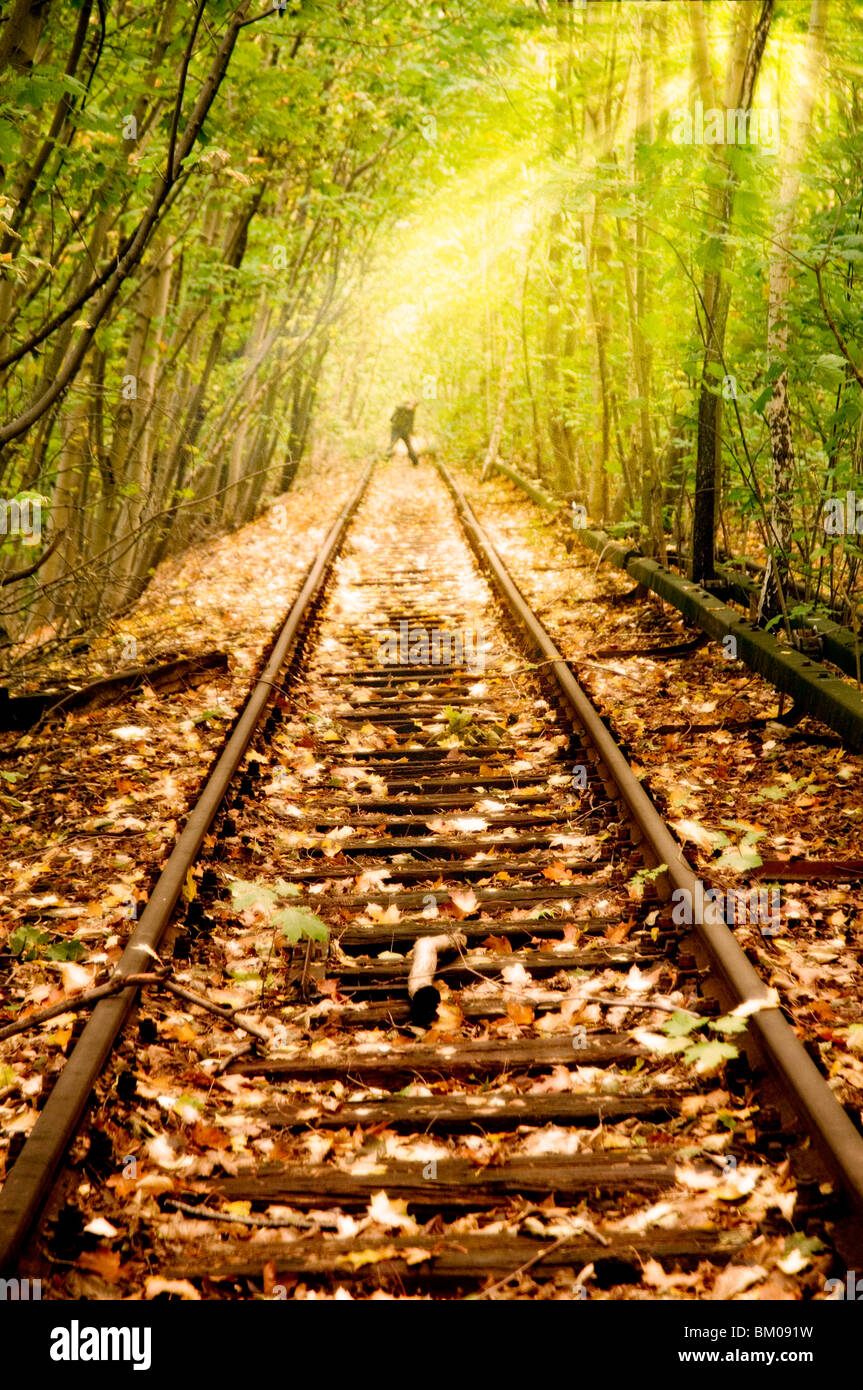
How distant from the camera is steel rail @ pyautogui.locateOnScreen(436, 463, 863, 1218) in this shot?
91.8 inches

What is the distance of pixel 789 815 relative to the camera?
4719 millimetres

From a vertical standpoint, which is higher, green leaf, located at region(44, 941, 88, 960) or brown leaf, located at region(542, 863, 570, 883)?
brown leaf, located at region(542, 863, 570, 883)

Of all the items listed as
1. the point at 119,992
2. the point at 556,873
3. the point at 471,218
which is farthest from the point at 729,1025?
the point at 471,218

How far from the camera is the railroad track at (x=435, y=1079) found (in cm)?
229

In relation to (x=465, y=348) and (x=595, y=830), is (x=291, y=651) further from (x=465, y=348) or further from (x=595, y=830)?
(x=465, y=348)

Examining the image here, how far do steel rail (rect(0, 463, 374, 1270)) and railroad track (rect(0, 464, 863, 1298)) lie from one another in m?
0.01

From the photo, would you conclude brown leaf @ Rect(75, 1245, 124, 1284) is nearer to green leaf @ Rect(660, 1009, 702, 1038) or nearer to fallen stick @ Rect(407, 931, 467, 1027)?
fallen stick @ Rect(407, 931, 467, 1027)

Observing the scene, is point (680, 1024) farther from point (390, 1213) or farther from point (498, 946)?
→ point (390, 1213)

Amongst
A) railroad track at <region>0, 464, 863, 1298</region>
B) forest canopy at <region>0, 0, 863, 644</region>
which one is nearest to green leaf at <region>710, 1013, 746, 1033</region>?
railroad track at <region>0, 464, 863, 1298</region>

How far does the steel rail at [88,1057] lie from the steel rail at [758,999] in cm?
199

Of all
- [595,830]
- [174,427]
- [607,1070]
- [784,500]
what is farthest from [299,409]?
[607,1070]

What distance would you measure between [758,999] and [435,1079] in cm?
107

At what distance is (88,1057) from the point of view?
2.73 m

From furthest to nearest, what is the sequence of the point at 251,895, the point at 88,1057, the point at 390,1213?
1. the point at 251,895
2. the point at 88,1057
3. the point at 390,1213
